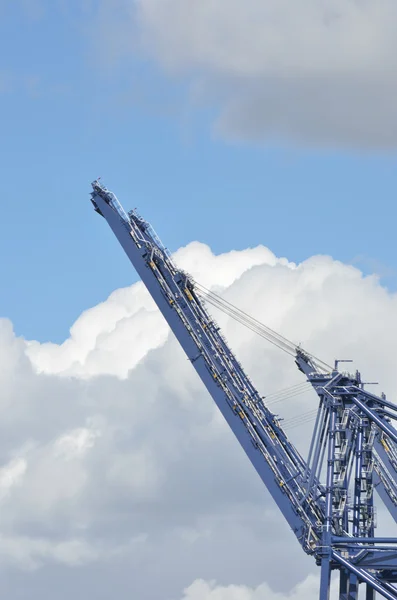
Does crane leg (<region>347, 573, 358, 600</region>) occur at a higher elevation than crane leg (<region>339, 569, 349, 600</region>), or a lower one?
lower

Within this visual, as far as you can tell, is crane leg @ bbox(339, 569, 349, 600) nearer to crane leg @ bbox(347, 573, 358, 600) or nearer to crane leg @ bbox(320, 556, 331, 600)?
crane leg @ bbox(347, 573, 358, 600)

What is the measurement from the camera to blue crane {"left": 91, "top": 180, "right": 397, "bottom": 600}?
86625mm

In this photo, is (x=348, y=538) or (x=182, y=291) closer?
(x=348, y=538)

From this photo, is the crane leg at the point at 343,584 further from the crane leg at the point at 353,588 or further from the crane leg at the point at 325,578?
the crane leg at the point at 325,578

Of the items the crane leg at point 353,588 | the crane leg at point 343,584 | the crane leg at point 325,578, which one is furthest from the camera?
the crane leg at point 343,584

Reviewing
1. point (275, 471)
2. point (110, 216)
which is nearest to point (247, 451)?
point (275, 471)

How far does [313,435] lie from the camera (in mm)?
88188

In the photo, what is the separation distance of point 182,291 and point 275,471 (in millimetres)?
11599

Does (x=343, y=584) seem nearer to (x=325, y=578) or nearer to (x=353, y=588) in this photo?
(x=353, y=588)

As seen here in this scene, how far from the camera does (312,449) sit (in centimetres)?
8831

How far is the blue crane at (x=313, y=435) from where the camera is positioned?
8662 cm

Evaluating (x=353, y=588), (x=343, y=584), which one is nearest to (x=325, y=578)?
(x=353, y=588)

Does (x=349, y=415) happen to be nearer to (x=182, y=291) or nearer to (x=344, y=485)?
(x=344, y=485)

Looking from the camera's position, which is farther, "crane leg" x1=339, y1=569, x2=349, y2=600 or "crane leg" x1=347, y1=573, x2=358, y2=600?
"crane leg" x1=339, y1=569, x2=349, y2=600
